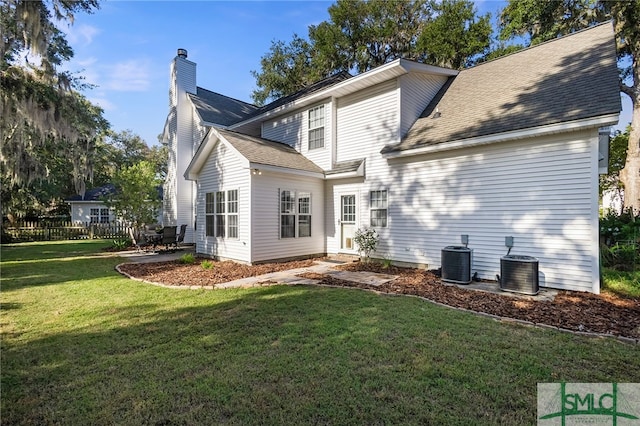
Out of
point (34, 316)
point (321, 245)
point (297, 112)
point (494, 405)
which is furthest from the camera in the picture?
point (297, 112)

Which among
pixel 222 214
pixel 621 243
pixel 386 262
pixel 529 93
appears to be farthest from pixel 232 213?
pixel 621 243

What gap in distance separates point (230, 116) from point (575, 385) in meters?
17.6

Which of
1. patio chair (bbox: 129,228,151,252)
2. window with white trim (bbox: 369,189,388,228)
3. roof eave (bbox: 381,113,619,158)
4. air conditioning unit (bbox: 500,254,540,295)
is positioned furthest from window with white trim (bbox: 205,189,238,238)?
air conditioning unit (bbox: 500,254,540,295)

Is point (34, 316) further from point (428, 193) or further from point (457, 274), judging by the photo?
point (428, 193)

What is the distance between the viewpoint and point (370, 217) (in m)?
10.3

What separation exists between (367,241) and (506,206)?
394cm

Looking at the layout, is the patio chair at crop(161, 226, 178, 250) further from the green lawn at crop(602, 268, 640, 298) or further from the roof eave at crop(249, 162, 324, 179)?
the green lawn at crop(602, 268, 640, 298)

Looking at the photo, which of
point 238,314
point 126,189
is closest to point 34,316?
point 238,314

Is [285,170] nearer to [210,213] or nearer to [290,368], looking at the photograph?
[210,213]

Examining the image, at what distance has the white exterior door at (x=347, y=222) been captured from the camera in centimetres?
1088

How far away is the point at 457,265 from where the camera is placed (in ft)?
23.7

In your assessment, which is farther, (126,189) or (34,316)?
(126,189)

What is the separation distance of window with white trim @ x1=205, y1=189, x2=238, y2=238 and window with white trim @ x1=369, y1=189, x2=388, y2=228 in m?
4.36

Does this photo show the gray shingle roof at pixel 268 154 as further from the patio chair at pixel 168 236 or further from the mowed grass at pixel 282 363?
the patio chair at pixel 168 236
